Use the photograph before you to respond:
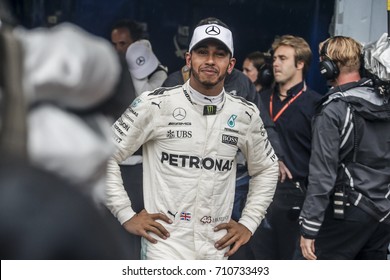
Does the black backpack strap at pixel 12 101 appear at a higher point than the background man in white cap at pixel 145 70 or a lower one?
higher

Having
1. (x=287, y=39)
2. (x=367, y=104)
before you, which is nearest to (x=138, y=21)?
(x=287, y=39)

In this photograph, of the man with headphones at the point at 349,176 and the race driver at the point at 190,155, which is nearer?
the race driver at the point at 190,155

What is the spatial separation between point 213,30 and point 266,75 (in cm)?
200

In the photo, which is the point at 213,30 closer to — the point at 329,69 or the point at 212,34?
the point at 212,34

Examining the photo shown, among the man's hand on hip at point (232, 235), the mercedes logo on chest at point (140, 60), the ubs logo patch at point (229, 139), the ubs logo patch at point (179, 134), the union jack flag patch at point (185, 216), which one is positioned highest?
the ubs logo patch at point (179, 134)

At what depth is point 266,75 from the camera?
581 centimetres

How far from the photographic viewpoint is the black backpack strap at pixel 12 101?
96cm

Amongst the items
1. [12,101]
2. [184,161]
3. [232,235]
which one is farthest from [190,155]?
[12,101]

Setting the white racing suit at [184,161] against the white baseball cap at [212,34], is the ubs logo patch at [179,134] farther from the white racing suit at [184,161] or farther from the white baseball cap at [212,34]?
the white baseball cap at [212,34]

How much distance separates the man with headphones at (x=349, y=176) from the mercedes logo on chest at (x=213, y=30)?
35.1 inches

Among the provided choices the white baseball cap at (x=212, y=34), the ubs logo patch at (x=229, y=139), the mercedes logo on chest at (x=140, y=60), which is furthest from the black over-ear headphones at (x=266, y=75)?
the ubs logo patch at (x=229, y=139)

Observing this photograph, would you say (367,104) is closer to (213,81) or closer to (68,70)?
(213,81)

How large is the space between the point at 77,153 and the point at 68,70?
0.35 ft

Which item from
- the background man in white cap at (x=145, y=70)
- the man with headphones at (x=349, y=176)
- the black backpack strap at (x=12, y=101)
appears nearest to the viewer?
the black backpack strap at (x=12, y=101)
